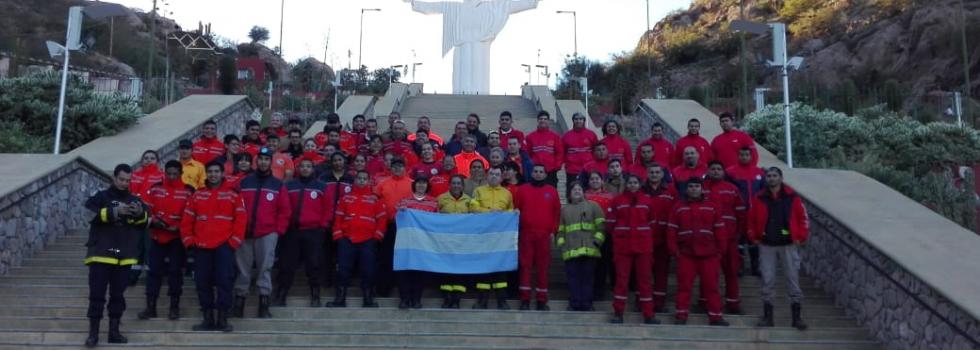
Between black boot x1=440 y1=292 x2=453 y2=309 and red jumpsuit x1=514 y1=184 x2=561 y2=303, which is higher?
red jumpsuit x1=514 y1=184 x2=561 y2=303

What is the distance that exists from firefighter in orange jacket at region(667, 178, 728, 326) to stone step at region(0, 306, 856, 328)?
11.2 inches

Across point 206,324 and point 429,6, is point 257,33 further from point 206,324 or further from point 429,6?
point 206,324

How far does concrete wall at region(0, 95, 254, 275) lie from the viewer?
907 cm

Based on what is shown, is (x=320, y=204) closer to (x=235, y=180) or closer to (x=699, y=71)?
(x=235, y=180)

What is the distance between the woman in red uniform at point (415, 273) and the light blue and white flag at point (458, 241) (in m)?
0.11

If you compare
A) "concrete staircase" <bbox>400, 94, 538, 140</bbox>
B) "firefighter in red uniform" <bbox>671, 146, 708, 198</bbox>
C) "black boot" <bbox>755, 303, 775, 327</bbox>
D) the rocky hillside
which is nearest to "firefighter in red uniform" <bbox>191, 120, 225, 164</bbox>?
"firefighter in red uniform" <bbox>671, 146, 708, 198</bbox>

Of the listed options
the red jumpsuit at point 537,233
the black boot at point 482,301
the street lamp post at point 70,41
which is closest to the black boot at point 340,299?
the black boot at point 482,301

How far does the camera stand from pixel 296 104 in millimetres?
29797

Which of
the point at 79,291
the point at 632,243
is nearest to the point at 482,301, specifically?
the point at 632,243

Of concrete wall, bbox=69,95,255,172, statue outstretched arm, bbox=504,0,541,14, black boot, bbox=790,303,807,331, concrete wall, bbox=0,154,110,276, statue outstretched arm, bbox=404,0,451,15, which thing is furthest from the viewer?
statue outstretched arm, bbox=404,0,451,15

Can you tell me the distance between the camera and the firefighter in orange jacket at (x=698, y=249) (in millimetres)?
7793

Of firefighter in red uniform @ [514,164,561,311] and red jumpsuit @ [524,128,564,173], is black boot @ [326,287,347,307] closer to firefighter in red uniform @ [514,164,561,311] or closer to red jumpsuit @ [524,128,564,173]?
firefighter in red uniform @ [514,164,561,311]

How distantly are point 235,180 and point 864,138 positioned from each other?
12.0 meters

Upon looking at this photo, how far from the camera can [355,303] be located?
27.6 feet
